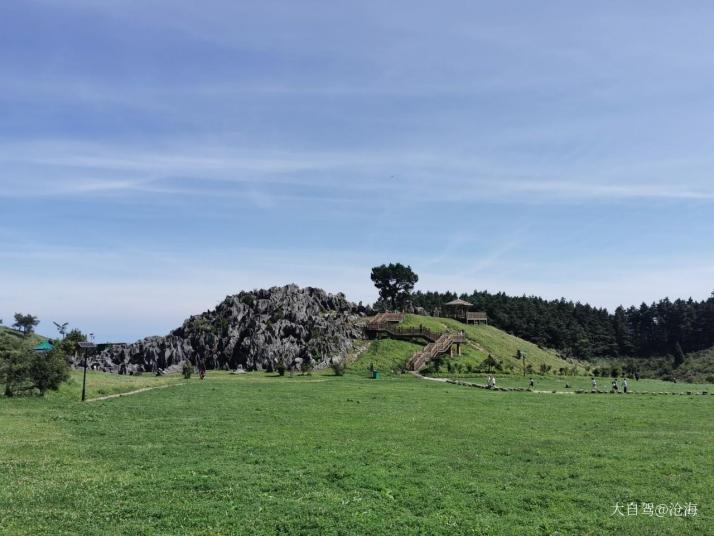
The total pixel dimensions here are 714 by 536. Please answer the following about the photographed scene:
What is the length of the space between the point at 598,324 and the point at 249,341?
121619 mm

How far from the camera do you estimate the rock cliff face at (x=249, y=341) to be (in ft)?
309

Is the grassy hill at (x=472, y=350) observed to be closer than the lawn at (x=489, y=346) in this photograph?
Yes

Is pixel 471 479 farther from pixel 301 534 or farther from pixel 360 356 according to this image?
pixel 360 356

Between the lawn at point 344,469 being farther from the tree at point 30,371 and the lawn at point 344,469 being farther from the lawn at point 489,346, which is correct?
the lawn at point 489,346

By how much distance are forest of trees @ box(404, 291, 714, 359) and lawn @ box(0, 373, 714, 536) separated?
4454 inches

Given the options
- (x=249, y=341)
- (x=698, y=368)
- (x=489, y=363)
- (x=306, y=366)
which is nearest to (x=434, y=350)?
(x=489, y=363)

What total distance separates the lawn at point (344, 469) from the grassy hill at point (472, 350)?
5026cm

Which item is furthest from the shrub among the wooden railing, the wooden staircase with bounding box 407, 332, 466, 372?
the wooden railing

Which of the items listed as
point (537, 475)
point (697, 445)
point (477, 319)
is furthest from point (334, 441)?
point (477, 319)

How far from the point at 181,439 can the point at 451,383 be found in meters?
48.0

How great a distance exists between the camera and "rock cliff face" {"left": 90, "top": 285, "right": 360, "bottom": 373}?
9425cm

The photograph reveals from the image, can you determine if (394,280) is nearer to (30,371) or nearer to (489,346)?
(489,346)

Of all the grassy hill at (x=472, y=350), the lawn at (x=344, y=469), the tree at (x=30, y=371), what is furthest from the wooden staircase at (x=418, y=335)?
the tree at (x=30, y=371)

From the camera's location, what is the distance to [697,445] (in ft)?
94.7
